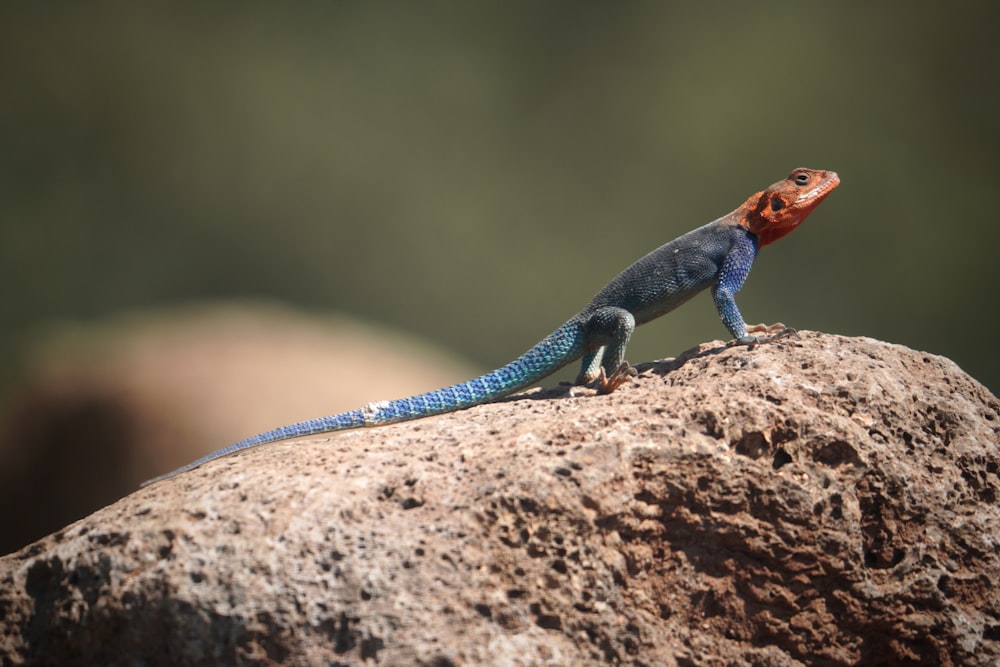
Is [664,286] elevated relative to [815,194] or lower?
lower

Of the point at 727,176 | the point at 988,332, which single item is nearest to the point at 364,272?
the point at 727,176

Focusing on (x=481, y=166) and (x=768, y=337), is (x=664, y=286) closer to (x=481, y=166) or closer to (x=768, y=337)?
(x=768, y=337)

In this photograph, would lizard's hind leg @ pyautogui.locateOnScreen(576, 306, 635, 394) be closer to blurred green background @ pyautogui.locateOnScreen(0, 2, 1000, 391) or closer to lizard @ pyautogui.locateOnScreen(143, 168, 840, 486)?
lizard @ pyautogui.locateOnScreen(143, 168, 840, 486)

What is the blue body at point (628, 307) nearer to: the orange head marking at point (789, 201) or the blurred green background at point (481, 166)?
the orange head marking at point (789, 201)

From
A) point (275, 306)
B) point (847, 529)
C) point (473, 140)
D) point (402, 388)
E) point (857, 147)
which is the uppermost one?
point (473, 140)

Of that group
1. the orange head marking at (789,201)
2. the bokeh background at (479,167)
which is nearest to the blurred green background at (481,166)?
the bokeh background at (479,167)

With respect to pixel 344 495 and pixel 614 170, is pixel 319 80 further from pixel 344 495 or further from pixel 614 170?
pixel 344 495

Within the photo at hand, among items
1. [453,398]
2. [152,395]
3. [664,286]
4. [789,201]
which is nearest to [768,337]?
[664,286]

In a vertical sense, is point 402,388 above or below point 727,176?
below
